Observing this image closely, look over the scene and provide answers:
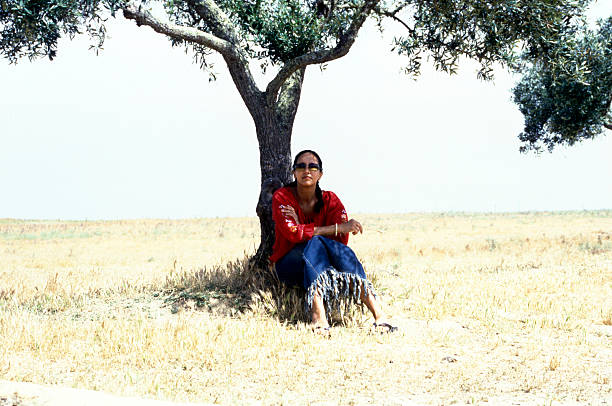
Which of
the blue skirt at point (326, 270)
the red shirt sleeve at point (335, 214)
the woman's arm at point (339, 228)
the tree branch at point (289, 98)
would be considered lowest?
the blue skirt at point (326, 270)

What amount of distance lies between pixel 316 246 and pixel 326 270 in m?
0.35

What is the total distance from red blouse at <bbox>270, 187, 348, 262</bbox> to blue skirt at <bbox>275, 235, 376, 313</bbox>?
0.47ft

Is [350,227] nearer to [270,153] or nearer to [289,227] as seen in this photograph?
[289,227]

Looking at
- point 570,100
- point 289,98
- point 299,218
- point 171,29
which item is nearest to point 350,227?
point 299,218

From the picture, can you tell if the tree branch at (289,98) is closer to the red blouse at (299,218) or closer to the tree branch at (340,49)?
the tree branch at (340,49)

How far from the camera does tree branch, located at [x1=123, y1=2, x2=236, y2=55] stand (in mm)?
10328

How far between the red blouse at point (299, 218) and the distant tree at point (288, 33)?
1.89m

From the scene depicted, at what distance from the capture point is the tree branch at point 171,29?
33.9 ft

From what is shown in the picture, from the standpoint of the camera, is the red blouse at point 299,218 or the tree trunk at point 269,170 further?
the tree trunk at point 269,170

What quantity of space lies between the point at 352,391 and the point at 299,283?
316cm

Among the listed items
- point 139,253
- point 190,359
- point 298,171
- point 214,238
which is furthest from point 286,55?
point 214,238

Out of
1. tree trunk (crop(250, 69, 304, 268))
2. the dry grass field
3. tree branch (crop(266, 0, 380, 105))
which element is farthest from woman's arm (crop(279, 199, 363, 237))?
tree branch (crop(266, 0, 380, 105))

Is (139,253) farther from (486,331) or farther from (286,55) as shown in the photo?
(486,331)

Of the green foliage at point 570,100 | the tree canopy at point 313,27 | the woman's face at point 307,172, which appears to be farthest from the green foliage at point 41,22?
the green foliage at point 570,100
